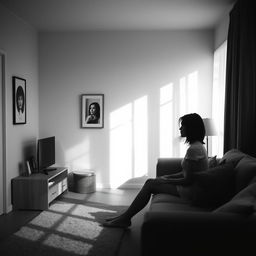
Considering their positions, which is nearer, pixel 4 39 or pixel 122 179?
pixel 4 39

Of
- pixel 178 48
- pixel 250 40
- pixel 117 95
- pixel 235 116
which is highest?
pixel 178 48

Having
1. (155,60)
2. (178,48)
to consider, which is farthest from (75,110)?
(178,48)

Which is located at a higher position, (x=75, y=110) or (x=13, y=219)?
(x=75, y=110)

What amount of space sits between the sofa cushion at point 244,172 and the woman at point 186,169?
1.24 ft

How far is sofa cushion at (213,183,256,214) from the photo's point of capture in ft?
5.73

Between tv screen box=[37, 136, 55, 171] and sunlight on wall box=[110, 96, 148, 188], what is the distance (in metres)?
1.04

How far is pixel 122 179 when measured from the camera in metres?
5.68

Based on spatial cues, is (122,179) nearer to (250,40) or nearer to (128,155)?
(128,155)

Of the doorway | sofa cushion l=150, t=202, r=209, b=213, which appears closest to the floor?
the doorway

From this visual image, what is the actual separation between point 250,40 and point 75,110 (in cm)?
321

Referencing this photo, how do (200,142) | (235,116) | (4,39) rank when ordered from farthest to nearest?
(4,39) → (235,116) → (200,142)

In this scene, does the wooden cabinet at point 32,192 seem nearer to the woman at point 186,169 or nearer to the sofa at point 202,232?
the woman at point 186,169

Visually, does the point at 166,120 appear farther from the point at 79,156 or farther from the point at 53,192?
the point at 53,192

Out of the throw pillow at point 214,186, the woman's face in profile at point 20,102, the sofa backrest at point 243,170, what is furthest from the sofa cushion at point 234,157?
the woman's face in profile at point 20,102
